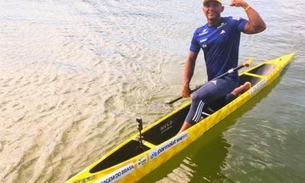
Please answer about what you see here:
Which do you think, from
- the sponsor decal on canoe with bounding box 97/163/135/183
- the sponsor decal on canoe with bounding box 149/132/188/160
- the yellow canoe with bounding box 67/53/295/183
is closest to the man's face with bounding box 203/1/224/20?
the yellow canoe with bounding box 67/53/295/183

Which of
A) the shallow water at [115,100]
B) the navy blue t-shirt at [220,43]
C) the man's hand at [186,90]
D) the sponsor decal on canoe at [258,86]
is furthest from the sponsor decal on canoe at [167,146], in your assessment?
the sponsor decal on canoe at [258,86]

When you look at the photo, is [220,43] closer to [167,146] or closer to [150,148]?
[167,146]

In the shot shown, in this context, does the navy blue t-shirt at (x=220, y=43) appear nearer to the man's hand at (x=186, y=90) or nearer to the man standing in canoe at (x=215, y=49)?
the man standing in canoe at (x=215, y=49)

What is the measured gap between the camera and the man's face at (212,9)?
702 centimetres

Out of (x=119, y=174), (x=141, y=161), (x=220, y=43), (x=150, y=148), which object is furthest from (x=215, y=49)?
(x=119, y=174)

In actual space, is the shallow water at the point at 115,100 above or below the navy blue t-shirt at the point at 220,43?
below

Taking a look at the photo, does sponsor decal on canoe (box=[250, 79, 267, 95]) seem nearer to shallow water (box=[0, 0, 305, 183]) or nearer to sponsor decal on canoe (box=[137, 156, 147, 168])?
shallow water (box=[0, 0, 305, 183])

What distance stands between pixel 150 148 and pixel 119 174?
103 cm

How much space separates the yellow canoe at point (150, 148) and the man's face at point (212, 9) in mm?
2295

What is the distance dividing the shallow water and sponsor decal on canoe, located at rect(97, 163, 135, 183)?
87 centimetres

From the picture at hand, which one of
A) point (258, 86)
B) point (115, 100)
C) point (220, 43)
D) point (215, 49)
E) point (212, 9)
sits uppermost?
point (212, 9)

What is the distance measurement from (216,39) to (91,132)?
377 cm

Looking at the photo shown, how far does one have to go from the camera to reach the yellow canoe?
5.68m

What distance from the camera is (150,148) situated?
21.6 feet
